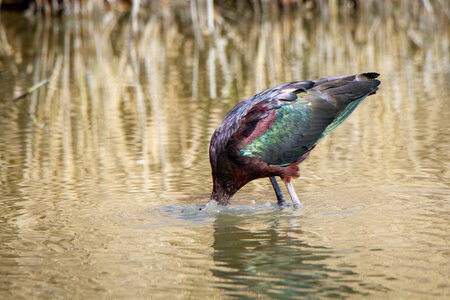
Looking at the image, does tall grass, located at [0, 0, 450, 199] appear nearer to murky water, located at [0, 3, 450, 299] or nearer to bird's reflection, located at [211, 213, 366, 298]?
murky water, located at [0, 3, 450, 299]

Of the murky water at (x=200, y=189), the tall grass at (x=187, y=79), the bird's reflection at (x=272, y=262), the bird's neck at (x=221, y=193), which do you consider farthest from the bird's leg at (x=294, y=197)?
the tall grass at (x=187, y=79)

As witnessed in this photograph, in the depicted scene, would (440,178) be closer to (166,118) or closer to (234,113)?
(234,113)

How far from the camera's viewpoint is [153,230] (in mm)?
6160

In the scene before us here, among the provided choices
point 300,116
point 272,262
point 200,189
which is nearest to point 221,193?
point 200,189

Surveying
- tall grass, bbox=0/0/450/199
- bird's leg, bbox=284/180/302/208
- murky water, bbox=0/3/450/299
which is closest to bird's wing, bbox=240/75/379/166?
bird's leg, bbox=284/180/302/208

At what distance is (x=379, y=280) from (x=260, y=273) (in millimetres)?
726

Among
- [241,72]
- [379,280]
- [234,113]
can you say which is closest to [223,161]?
[234,113]

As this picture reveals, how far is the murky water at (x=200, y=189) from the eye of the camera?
199 inches

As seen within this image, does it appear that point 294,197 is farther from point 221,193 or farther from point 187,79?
point 187,79

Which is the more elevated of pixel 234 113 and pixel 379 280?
pixel 234 113

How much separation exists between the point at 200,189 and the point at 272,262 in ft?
7.15

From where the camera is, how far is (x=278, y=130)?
697cm

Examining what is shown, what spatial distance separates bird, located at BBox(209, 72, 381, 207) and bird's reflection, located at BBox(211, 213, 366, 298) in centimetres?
44

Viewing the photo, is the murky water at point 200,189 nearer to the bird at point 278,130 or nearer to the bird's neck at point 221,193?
the bird's neck at point 221,193
